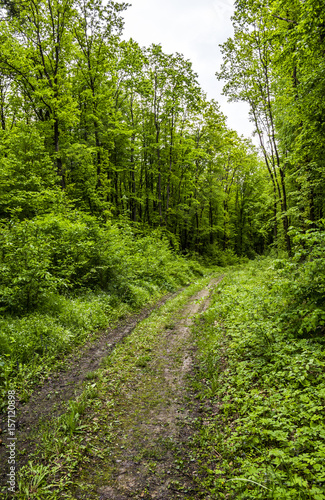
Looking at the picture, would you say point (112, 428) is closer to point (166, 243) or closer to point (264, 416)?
point (264, 416)

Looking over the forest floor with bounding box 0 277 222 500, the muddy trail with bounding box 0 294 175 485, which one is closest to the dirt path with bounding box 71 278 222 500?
the forest floor with bounding box 0 277 222 500

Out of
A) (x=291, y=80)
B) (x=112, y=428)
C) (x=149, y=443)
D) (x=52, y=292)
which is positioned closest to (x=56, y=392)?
(x=112, y=428)

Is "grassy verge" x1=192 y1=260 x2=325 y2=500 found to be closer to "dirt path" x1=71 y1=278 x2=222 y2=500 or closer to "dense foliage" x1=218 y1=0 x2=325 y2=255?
"dirt path" x1=71 y1=278 x2=222 y2=500

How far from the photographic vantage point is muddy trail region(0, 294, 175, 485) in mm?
3980

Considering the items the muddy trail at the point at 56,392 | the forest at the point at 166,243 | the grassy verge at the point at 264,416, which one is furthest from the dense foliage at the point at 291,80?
the muddy trail at the point at 56,392

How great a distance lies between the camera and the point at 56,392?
5.18m

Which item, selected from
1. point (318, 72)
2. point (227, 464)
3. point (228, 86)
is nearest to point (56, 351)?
point (227, 464)

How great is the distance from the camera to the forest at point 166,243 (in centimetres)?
369

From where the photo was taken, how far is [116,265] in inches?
467

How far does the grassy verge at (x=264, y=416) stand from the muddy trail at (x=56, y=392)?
8.35 feet

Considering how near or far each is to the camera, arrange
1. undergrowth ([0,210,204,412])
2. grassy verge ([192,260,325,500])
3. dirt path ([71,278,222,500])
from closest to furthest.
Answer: grassy verge ([192,260,325,500]) < dirt path ([71,278,222,500]) < undergrowth ([0,210,204,412])

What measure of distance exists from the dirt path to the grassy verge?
13.5 inches

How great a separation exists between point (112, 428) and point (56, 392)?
1541mm

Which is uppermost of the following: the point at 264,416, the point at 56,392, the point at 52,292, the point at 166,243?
the point at 166,243
